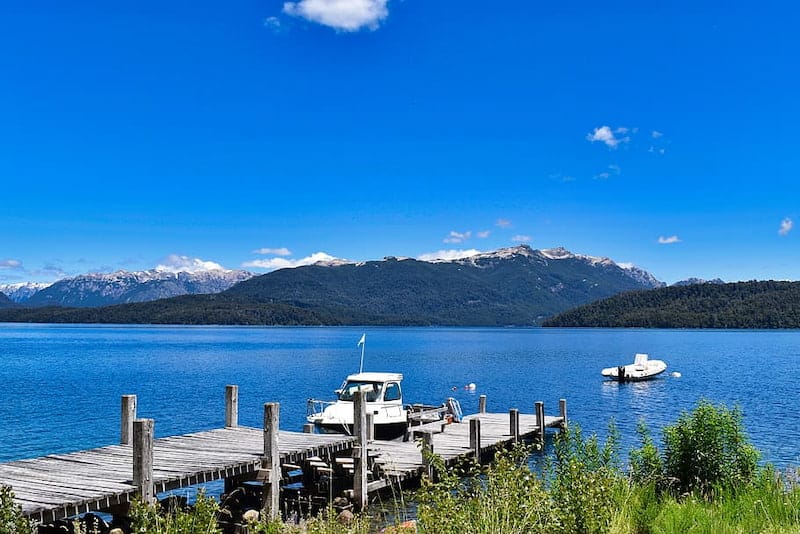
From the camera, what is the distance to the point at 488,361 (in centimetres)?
9775

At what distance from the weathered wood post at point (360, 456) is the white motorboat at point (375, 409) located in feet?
22.8

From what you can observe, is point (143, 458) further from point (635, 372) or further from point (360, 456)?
point (635, 372)

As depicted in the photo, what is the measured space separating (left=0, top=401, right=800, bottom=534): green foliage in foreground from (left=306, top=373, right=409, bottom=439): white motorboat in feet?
42.2

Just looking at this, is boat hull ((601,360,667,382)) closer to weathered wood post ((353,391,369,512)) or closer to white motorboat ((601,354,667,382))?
white motorboat ((601,354,667,382))

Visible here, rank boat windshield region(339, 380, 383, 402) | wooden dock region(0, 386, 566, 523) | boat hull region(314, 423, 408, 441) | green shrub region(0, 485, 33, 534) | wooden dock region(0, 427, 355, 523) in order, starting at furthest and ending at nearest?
boat windshield region(339, 380, 383, 402) < boat hull region(314, 423, 408, 441) < wooden dock region(0, 386, 566, 523) < wooden dock region(0, 427, 355, 523) < green shrub region(0, 485, 33, 534)

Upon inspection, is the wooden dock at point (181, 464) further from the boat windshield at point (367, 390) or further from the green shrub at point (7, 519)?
the green shrub at point (7, 519)

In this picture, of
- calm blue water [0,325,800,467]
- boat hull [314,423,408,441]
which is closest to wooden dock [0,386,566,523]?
boat hull [314,423,408,441]

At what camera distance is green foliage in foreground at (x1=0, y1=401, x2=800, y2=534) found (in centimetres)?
834

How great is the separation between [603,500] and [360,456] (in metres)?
11.1

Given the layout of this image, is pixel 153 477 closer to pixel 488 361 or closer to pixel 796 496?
pixel 796 496

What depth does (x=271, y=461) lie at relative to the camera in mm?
16594

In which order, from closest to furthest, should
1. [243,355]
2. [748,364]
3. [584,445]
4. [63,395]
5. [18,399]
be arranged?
[584,445]
[18,399]
[63,395]
[748,364]
[243,355]

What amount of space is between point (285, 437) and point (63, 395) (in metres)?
42.1

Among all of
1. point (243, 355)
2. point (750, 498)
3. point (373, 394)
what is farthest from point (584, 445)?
point (243, 355)
